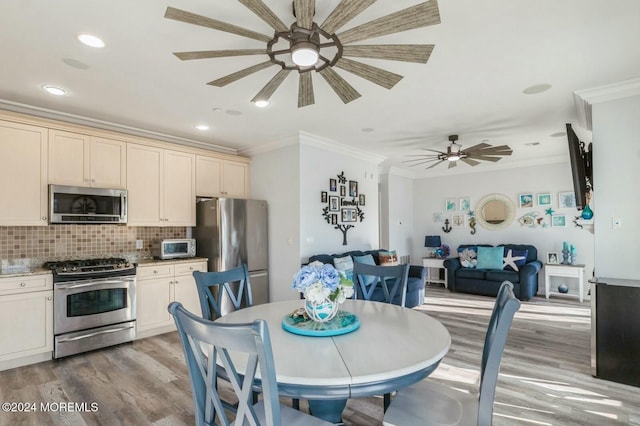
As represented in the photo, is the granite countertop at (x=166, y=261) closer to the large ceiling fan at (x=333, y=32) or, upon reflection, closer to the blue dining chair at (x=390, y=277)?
the blue dining chair at (x=390, y=277)

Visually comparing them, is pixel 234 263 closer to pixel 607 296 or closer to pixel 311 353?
pixel 311 353

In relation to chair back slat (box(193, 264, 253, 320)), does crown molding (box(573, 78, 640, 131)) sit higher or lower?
higher

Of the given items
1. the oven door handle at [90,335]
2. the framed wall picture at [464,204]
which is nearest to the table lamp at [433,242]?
the framed wall picture at [464,204]

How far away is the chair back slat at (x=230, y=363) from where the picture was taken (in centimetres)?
101

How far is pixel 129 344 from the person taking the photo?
12.5ft

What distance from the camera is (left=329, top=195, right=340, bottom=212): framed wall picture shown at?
5.18m

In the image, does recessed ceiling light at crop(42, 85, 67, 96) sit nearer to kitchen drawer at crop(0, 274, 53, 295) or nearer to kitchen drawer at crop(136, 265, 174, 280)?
kitchen drawer at crop(0, 274, 53, 295)

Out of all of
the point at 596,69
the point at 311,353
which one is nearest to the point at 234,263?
the point at 311,353

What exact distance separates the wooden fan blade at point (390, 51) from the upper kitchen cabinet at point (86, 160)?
322 cm

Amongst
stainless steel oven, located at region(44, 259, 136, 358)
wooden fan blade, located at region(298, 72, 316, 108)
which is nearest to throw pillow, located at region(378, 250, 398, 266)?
wooden fan blade, located at region(298, 72, 316, 108)

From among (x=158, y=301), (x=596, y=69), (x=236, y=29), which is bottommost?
(x=158, y=301)

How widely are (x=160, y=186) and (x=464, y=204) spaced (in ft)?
20.2

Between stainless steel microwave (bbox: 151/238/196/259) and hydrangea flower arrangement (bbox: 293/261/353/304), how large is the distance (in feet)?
10.3

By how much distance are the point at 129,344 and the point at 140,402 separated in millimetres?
1509
